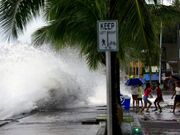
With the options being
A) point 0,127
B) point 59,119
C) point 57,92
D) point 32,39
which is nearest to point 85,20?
point 32,39

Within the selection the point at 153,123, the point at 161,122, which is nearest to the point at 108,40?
the point at 153,123

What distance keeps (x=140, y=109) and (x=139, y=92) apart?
796 mm

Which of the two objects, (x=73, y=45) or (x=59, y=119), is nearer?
(x=73, y=45)

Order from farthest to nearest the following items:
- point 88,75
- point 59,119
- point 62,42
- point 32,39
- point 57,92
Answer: point 88,75
point 57,92
point 59,119
point 32,39
point 62,42

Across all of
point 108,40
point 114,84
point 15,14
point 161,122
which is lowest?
point 161,122

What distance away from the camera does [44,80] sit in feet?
92.1

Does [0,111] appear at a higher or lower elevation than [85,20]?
lower

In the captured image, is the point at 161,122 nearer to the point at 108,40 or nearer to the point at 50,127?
the point at 50,127

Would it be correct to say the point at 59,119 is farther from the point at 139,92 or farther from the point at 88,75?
the point at 88,75

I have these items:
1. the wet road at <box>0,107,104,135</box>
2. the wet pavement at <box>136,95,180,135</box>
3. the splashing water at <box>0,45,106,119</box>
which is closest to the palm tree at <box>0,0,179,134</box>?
the wet road at <box>0,107,104,135</box>

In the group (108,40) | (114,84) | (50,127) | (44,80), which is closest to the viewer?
(108,40)

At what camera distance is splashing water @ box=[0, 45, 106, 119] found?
26609mm

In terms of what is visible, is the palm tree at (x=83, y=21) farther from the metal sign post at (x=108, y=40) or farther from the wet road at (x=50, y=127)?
the wet road at (x=50, y=127)

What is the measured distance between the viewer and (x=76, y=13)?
41.2 ft
